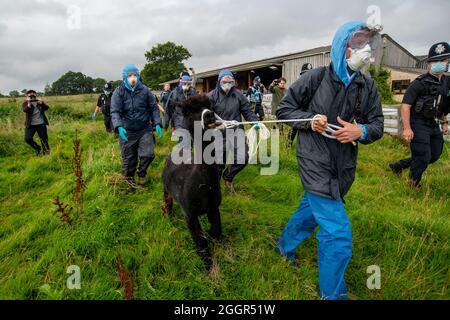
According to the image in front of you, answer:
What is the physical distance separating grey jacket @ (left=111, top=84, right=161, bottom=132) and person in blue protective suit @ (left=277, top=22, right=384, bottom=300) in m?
3.07

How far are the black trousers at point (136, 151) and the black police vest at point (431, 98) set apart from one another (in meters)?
4.49

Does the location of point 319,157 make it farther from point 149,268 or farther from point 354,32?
point 149,268

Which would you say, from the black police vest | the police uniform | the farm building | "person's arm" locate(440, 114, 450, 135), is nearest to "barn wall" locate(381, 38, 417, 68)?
the farm building

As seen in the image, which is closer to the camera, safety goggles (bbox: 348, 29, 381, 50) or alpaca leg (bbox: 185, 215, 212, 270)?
safety goggles (bbox: 348, 29, 381, 50)

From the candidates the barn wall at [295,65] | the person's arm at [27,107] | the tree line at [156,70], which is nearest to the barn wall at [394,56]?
the barn wall at [295,65]

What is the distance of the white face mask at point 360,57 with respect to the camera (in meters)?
2.24

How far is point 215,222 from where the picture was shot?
3176 millimetres

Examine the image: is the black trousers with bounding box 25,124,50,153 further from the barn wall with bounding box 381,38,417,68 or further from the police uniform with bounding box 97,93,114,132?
the barn wall with bounding box 381,38,417,68

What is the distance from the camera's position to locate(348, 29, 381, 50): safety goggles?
7.36 feet

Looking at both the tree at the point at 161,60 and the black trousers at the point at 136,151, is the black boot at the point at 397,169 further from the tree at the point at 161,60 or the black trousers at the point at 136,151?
the tree at the point at 161,60

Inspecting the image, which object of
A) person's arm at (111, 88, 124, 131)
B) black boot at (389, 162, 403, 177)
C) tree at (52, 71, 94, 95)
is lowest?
black boot at (389, 162, 403, 177)

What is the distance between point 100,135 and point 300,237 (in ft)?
29.7

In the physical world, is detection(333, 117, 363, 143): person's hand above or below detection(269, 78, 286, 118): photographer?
below

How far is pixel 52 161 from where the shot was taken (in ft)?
22.2
